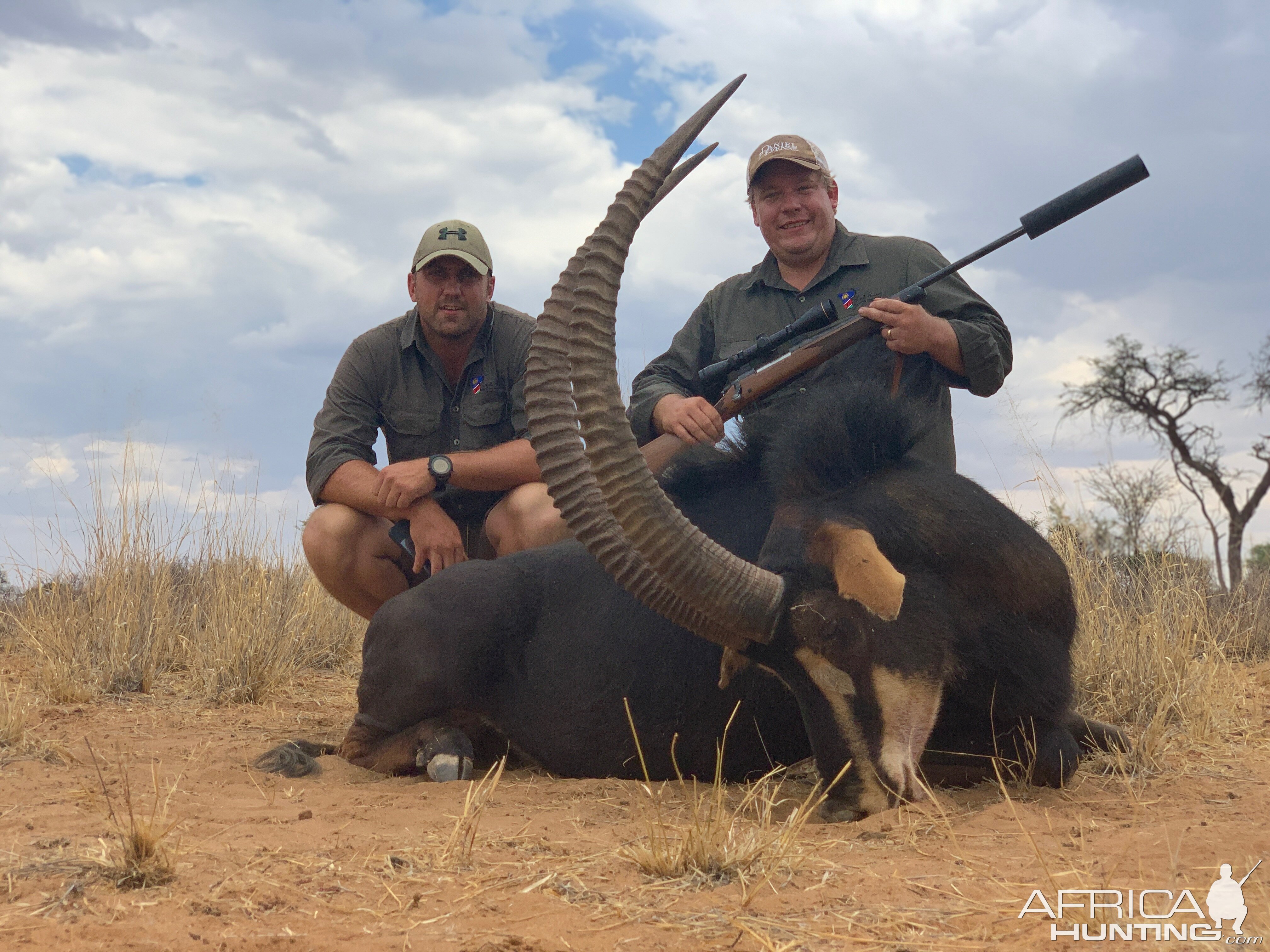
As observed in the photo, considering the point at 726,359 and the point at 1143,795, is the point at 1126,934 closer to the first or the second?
the point at 1143,795

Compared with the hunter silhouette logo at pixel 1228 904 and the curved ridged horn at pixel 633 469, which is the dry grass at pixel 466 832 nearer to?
the curved ridged horn at pixel 633 469

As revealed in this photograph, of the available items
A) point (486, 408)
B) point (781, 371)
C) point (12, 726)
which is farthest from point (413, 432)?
point (12, 726)

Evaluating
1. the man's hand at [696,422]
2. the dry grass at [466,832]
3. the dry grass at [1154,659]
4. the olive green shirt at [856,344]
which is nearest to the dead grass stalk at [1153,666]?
the dry grass at [1154,659]

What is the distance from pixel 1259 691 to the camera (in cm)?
634

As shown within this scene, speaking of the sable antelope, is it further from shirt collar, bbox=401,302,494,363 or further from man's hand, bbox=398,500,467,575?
shirt collar, bbox=401,302,494,363

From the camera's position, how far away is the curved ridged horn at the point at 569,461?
3631mm

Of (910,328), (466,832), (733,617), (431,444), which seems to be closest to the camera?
(466,832)

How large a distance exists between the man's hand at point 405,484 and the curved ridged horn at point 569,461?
6.71ft

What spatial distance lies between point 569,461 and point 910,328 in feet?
6.49

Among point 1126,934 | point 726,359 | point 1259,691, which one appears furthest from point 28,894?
point 1259,691

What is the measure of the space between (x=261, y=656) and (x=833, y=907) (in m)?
5.35

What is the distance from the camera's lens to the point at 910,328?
492cm

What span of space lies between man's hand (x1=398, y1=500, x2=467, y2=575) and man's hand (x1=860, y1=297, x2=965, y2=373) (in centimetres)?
227

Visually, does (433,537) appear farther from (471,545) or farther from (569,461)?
(569,461)
